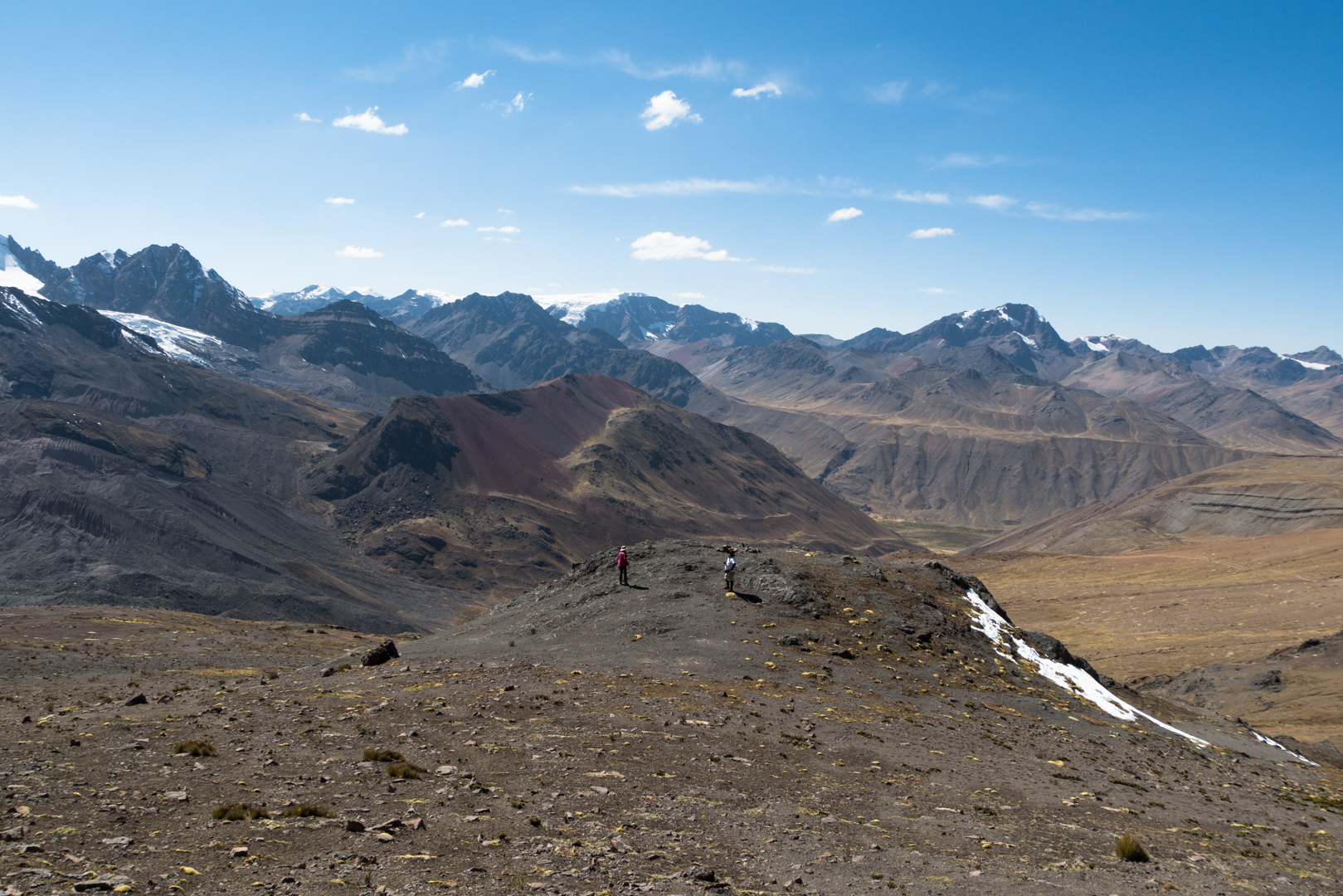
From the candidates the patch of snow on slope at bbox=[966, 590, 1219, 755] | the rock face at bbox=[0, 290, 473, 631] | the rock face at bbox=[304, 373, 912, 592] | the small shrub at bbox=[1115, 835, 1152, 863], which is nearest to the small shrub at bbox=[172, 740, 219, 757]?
the small shrub at bbox=[1115, 835, 1152, 863]

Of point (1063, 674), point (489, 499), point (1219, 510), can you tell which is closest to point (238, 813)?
point (1063, 674)

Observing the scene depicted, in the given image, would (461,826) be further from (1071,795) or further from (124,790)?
(1071,795)

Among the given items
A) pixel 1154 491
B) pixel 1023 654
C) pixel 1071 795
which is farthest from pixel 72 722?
pixel 1154 491

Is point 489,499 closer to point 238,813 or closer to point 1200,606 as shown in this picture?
point 1200,606

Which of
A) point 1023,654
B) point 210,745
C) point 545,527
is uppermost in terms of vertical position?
point 210,745

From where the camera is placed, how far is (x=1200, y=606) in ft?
275

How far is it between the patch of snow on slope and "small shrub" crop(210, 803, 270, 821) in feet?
103

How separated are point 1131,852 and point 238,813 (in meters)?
17.3

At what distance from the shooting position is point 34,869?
1070 centimetres

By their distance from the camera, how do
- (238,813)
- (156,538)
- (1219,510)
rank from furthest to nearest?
(1219,510)
(156,538)
(238,813)

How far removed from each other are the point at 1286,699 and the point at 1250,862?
5257 centimetres

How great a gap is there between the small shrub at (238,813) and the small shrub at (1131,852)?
54.9 feet

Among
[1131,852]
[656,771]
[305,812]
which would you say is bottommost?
[1131,852]

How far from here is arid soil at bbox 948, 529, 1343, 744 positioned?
5791 cm
